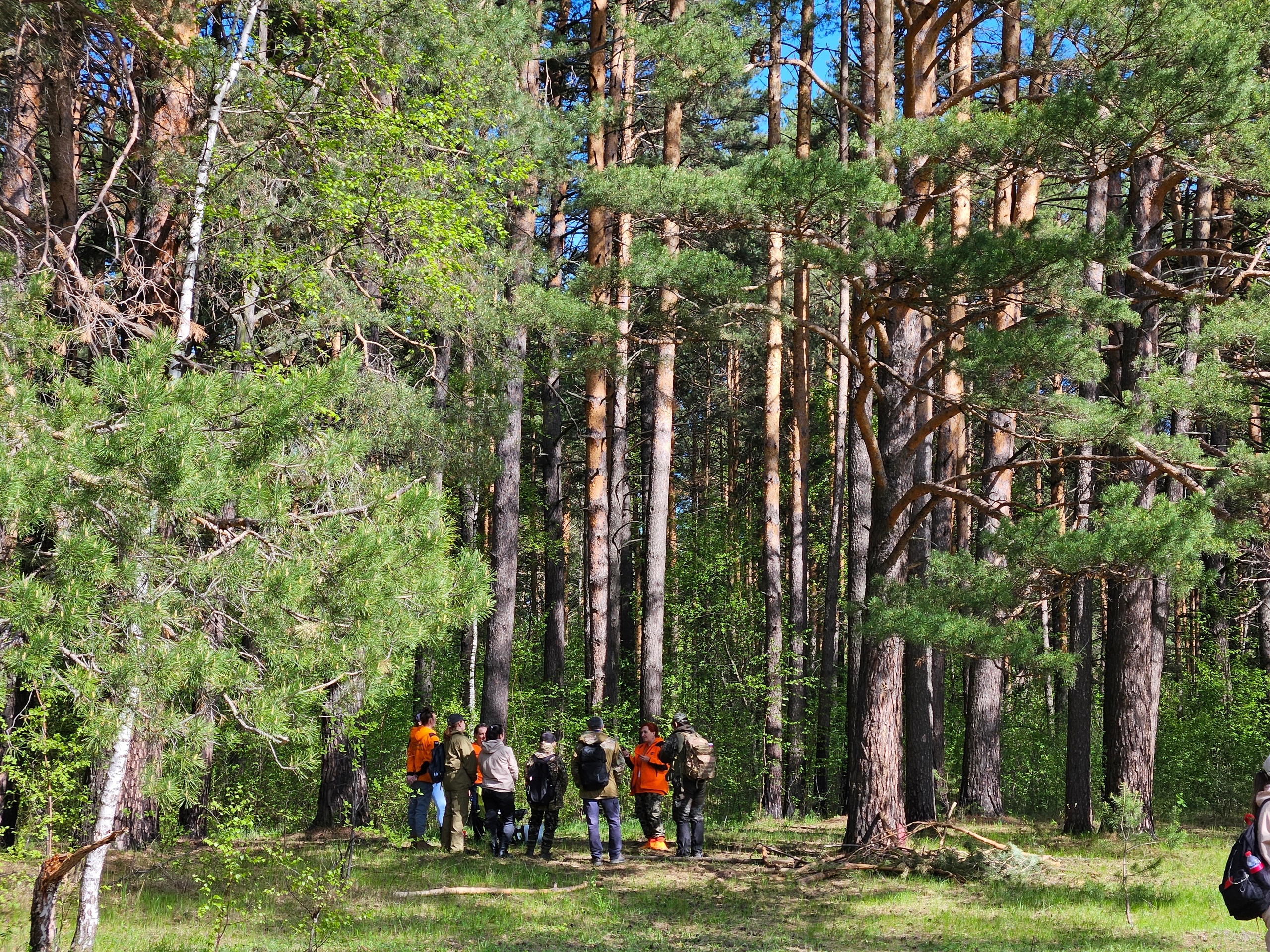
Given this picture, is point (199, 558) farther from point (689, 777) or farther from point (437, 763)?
point (437, 763)

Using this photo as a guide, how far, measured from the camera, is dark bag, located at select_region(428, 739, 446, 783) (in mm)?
11984

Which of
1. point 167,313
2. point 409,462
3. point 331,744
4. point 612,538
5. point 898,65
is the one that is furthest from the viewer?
point 612,538

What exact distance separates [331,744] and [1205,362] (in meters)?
7.88

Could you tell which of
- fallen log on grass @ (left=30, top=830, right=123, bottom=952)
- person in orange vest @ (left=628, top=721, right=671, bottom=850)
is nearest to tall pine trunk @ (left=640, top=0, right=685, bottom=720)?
person in orange vest @ (left=628, top=721, right=671, bottom=850)

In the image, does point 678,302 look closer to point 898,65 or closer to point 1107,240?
point 1107,240

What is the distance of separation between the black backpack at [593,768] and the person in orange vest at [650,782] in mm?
982

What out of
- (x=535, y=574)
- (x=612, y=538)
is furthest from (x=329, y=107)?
(x=535, y=574)

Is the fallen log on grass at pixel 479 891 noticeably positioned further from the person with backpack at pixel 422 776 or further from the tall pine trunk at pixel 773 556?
the tall pine trunk at pixel 773 556

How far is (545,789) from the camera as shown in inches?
452

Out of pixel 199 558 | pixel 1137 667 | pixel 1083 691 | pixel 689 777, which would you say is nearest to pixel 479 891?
pixel 689 777

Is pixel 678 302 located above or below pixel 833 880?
above

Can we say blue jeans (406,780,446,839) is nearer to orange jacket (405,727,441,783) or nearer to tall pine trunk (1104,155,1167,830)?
orange jacket (405,727,441,783)

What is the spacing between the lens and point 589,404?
53.3 ft

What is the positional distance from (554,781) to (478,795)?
1.96 meters
